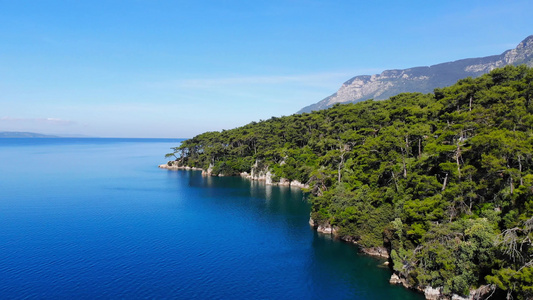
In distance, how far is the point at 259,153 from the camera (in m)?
101

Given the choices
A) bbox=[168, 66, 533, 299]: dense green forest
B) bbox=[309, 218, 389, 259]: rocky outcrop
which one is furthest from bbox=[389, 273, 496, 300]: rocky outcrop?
bbox=[309, 218, 389, 259]: rocky outcrop

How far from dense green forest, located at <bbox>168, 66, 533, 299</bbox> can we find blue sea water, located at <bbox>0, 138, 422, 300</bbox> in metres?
4.68

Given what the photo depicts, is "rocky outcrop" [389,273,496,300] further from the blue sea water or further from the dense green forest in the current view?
the blue sea water

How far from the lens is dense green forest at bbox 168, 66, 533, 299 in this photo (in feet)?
89.7

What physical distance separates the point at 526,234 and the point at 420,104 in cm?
4446

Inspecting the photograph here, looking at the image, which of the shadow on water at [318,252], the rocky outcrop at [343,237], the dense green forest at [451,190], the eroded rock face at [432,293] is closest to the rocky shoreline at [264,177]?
the shadow on water at [318,252]

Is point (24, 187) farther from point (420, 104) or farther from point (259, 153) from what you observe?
point (420, 104)

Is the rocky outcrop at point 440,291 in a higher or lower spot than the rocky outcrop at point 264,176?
lower

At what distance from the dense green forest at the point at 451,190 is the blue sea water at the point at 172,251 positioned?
4683 mm

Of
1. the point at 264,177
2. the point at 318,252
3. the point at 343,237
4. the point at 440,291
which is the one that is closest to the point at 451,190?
the point at 440,291

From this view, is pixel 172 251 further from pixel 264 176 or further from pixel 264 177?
pixel 264 176

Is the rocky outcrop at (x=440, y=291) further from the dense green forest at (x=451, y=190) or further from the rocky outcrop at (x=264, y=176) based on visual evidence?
the rocky outcrop at (x=264, y=176)

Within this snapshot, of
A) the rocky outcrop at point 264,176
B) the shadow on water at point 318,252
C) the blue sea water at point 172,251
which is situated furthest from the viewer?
the rocky outcrop at point 264,176

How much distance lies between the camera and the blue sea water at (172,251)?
3234 centimetres
